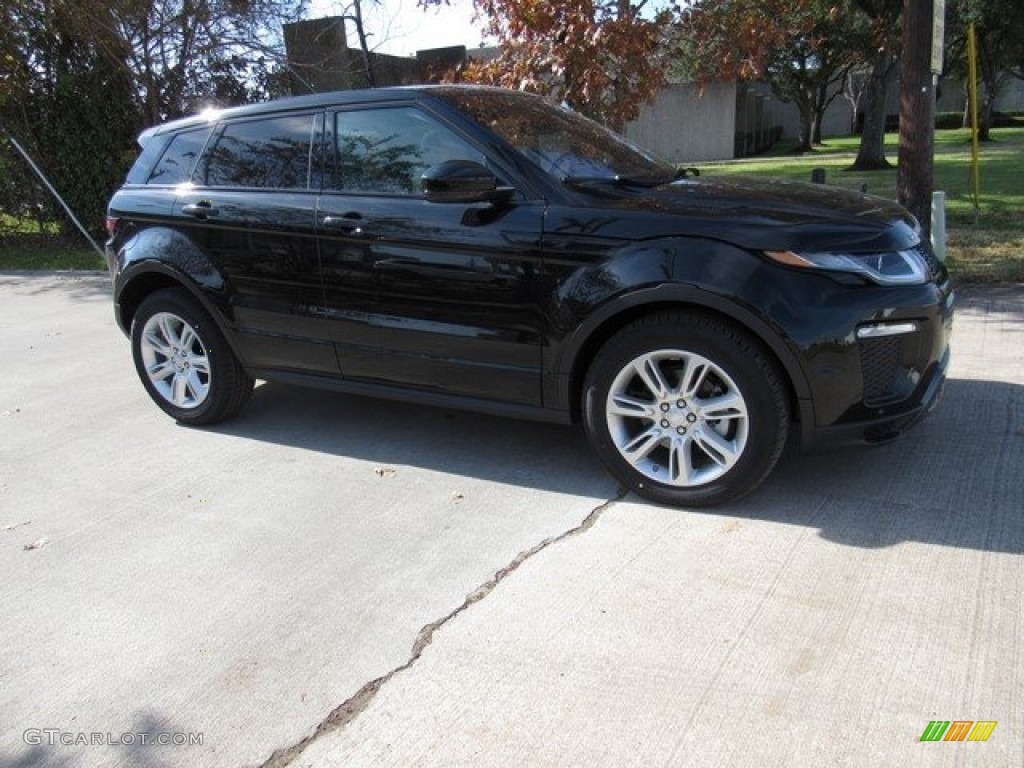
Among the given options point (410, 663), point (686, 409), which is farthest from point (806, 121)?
point (410, 663)

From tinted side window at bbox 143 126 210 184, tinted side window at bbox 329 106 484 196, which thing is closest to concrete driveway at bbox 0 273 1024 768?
tinted side window at bbox 329 106 484 196

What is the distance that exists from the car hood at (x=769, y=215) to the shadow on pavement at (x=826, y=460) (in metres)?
1.08

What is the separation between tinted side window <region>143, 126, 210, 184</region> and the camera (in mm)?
5180

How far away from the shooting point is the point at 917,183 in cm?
848

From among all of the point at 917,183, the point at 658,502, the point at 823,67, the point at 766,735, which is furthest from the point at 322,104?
the point at 823,67

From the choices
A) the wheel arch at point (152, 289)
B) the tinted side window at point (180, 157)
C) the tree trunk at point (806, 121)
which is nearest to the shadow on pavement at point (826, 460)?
the wheel arch at point (152, 289)

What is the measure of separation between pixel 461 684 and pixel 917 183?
7553 millimetres

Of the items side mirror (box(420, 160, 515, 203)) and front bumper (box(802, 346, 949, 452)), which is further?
side mirror (box(420, 160, 515, 203))

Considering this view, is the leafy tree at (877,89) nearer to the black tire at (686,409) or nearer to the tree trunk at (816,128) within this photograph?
the tree trunk at (816,128)

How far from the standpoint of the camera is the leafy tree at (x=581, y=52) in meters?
7.27

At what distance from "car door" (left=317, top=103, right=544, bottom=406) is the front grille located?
139 cm

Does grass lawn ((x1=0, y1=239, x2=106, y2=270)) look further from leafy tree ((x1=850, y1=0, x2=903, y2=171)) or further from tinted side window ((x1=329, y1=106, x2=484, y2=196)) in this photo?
leafy tree ((x1=850, y1=0, x2=903, y2=171))

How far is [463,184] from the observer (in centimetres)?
395

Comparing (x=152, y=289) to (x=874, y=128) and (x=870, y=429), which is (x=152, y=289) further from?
(x=874, y=128)
